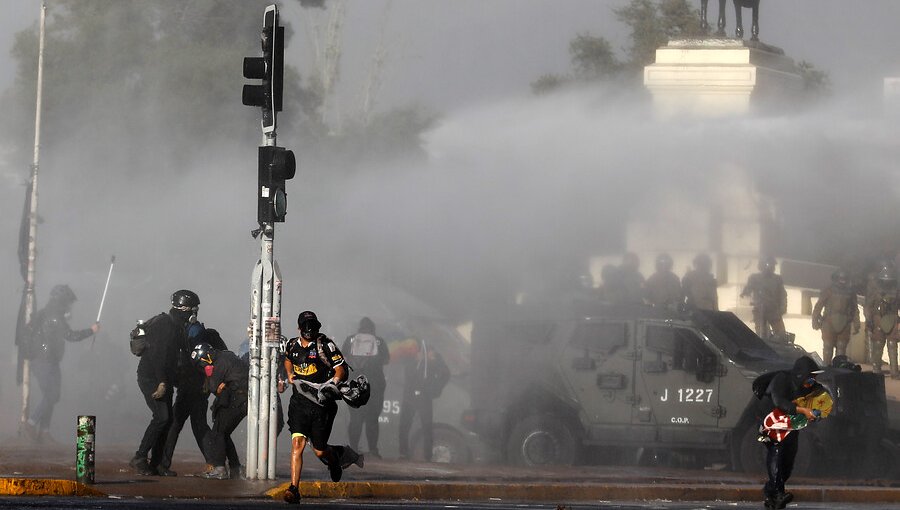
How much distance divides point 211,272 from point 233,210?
7.07 meters

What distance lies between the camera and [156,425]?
1631cm

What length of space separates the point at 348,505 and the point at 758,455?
651 cm

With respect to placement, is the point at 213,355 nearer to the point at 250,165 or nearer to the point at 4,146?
the point at 250,165

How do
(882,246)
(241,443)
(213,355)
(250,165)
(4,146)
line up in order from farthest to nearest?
(4,146), (250,165), (882,246), (241,443), (213,355)

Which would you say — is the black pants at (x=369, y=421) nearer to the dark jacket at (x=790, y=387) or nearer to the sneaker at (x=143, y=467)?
the sneaker at (x=143, y=467)

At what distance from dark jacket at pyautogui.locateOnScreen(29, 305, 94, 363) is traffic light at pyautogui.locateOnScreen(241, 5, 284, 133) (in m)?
6.74

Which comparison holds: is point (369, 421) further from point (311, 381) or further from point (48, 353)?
point (311, 381)

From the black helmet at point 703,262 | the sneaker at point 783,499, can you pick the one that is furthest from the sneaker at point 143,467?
the black helmet at point 703,262

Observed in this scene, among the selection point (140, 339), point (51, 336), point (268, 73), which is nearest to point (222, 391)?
point (140, 339)

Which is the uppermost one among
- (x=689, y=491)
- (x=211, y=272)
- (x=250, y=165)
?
(x=250, y=165)

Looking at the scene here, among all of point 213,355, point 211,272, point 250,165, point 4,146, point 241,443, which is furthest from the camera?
point 4,146

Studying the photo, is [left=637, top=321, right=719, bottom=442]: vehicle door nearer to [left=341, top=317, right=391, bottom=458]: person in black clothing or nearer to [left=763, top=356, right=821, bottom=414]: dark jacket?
[left=341, top=317, right=391, bottom=458]: person in black clothing

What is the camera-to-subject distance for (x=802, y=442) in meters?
19.4

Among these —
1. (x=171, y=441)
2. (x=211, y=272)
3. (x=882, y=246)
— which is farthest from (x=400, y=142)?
(x=171, y=441)
